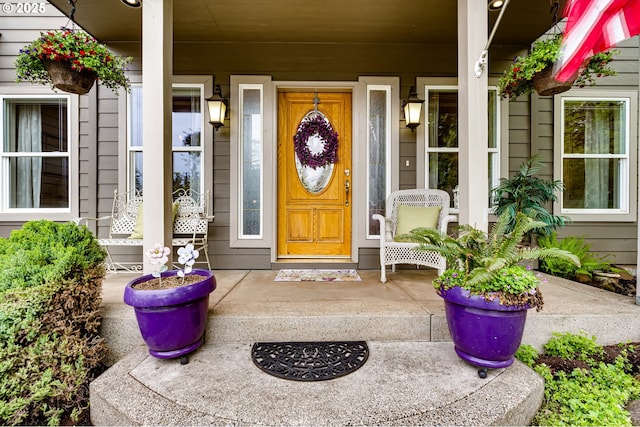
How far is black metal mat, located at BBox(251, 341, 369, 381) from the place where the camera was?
1583mm

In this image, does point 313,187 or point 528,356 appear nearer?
point 528,356

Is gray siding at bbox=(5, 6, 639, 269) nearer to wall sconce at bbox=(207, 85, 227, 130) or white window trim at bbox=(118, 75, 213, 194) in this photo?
white window trim at bbox=(118, 75, 213, 194)

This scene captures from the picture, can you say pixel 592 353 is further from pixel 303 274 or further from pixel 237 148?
pixel 237 148

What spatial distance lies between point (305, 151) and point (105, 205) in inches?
95.9

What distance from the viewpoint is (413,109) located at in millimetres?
3449

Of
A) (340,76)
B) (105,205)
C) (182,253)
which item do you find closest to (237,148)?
(340,76)

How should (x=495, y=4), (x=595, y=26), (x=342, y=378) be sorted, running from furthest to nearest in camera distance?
(x=495, y=4) → (x=342, y=378) → (x=595, y=26)

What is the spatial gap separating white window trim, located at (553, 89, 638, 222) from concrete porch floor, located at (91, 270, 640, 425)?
1781 mm

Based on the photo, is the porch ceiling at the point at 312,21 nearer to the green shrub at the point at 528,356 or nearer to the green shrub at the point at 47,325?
the green shrub at the point at 47,325

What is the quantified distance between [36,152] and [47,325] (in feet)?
10.3

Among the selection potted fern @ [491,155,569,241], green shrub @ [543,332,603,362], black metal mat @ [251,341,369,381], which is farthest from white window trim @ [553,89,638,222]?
black metal mat @ [251,341,369,381]

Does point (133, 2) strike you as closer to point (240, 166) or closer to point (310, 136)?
point (240, 166)

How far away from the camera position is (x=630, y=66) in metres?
3.75

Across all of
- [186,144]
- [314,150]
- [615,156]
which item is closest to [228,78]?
[186,144]
